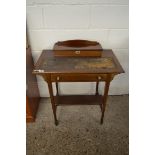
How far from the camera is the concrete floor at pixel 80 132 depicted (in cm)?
151

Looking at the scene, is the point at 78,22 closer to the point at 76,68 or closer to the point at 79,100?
the point at 76,68

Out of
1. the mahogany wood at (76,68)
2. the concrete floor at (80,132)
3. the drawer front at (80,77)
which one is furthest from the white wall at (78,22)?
the concrete floor at (80,132)

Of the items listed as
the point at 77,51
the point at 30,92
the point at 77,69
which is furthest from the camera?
the point at 30,92

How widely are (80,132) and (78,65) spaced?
602mm

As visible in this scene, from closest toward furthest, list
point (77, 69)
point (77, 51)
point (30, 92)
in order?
point (77, 69) < point (77, 51) < point (30, 92)

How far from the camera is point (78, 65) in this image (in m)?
1.52

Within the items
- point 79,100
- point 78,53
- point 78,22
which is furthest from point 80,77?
point 78,22

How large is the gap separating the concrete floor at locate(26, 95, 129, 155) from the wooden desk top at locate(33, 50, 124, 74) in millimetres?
589

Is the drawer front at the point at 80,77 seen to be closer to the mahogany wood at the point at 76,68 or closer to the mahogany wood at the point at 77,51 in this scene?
the mahogany wood at the point at 76,68

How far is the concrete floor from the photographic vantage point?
1.51 meters

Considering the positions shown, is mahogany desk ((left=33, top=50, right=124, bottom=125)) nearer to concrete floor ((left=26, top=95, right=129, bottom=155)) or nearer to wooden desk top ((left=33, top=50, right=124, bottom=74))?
wooden desk top ((left=33, top=50, right=124, bottom=74))

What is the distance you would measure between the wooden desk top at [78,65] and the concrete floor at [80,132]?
1.93 ft

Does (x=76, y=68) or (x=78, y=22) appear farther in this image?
(x=78, y=22)

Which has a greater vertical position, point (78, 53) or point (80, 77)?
point (78, 53)
